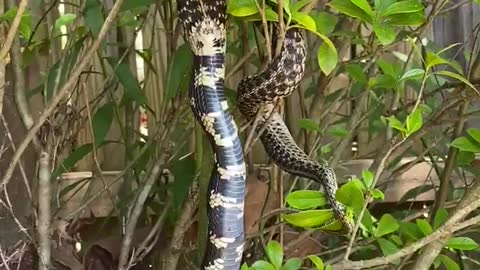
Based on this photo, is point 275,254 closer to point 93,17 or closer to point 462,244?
point 462,244

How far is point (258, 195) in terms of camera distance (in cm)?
119

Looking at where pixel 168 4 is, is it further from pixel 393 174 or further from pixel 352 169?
pixel 352 169

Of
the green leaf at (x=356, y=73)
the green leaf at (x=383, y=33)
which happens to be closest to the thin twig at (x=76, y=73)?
the green leaf at (x=383, y=33)

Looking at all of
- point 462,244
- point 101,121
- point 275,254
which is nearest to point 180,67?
point 101,121

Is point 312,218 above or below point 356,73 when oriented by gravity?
below

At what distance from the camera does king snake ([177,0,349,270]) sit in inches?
32.4

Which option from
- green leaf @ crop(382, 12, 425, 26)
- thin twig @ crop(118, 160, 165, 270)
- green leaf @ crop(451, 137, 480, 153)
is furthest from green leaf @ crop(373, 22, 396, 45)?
thin twig @ crop(118, 160, 165, 270)

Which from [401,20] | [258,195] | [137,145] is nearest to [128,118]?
[137,145]

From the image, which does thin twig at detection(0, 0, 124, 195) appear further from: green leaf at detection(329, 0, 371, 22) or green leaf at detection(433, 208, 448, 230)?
green leaf at detection(433, 208, 448, 230)

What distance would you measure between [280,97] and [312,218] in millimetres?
148

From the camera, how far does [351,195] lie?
2.91 ft

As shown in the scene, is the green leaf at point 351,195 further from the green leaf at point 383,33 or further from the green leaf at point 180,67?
the green leaf at point 180,67

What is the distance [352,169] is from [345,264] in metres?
0.66

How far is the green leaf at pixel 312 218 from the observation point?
2.98 feet
